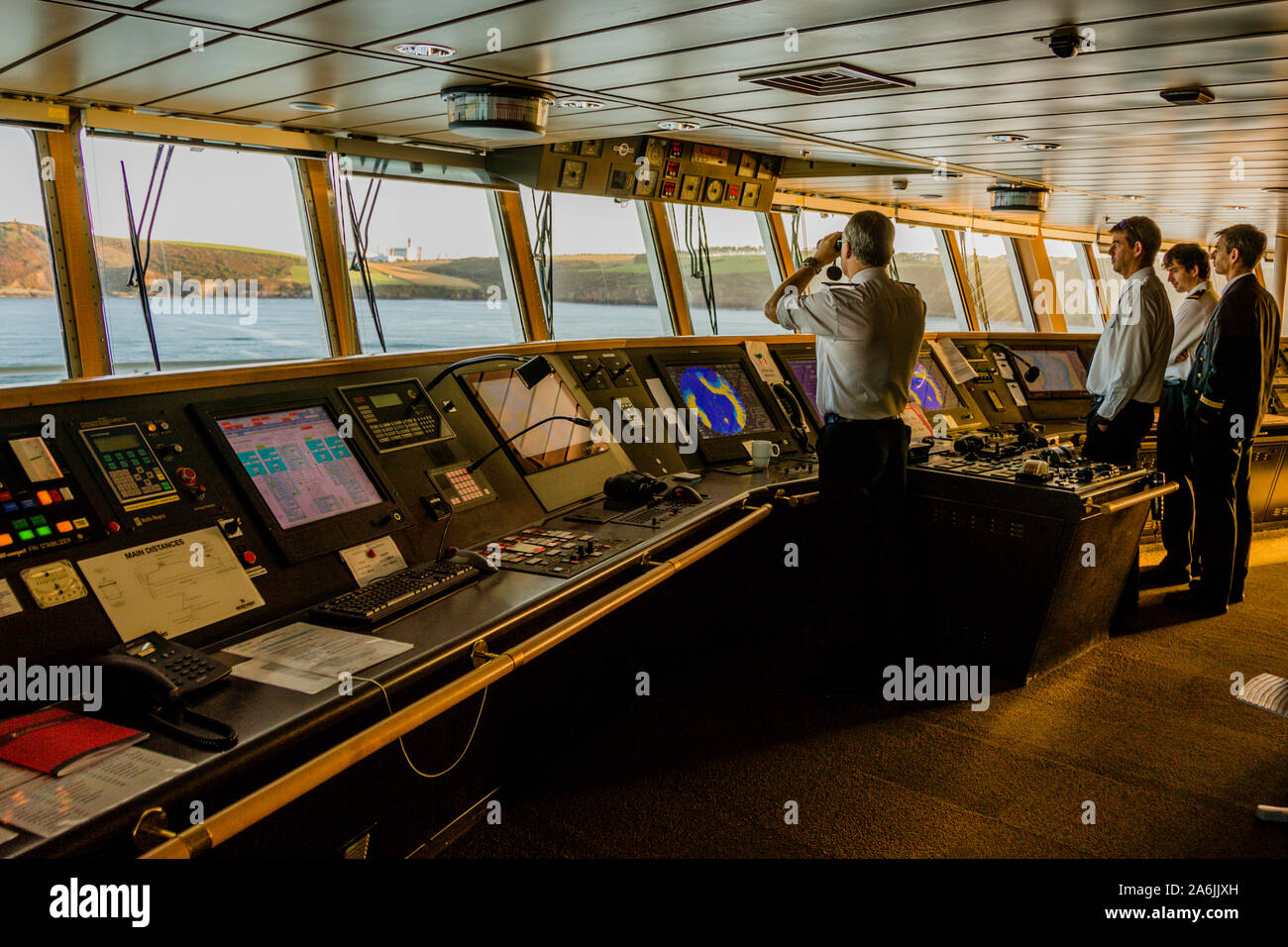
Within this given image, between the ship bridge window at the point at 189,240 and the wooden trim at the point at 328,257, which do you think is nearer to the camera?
the ship bridge window at the point at 189,240

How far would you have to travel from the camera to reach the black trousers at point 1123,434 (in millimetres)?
4242

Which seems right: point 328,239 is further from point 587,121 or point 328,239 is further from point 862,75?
point 862,75

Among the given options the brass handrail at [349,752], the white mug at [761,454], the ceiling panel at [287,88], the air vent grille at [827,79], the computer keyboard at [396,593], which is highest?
the ceiling panel at [287,88]

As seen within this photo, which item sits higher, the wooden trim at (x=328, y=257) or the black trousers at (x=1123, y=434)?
the wooden trim at (x=328, y=257)

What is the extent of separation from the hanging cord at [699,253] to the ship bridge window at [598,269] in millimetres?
277

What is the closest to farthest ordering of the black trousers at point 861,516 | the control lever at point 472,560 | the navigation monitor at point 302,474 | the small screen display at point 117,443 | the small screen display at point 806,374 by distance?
the small screen display at point 117,443
the navigation monitor at point 302,474
the control lever at point 472,560
the black trousers at point 861,516
the small screen display at point 806,374

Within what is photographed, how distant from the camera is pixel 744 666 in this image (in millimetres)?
3709

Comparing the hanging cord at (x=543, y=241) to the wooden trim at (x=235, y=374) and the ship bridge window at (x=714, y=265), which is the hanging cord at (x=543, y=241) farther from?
the wooden trim at (x=235, y=374)

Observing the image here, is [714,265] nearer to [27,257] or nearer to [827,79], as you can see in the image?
[827,79]

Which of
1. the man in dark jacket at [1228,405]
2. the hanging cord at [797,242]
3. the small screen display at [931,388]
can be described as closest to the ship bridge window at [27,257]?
the small screen display at [931,388]

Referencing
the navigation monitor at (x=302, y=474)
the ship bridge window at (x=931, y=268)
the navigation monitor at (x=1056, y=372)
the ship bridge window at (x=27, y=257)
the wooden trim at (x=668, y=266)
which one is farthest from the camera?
the ship bridge window at (x=931, y=268)

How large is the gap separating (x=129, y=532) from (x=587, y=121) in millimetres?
2374

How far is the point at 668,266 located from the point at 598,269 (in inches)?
19.7

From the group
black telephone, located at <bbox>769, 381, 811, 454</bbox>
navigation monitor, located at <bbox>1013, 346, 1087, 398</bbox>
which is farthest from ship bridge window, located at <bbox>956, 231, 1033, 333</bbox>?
black telephone, located at <bbox>769, 381, 811, 454</bbox>
